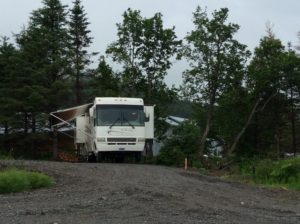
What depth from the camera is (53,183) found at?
53.0 feet

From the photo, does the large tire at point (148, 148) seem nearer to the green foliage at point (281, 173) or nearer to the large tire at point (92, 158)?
the large tire at point (92, 158)

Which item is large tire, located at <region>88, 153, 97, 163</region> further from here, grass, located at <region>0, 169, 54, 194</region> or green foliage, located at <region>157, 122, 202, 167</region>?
grass, located at <region>0, 169, 54, 194</region>

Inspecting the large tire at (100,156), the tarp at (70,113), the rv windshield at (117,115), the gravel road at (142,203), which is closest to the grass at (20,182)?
the gravel road at (142,203)

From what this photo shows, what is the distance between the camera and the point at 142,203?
12.1 meters

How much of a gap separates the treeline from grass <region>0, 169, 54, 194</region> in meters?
19.4

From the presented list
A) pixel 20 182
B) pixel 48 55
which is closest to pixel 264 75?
pixel 48 55

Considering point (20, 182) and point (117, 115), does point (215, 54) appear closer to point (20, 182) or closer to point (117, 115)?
point (117, 115)

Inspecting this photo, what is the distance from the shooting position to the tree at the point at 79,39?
165ft

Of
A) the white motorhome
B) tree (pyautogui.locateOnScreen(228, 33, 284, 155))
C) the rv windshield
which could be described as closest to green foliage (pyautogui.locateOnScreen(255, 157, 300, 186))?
the white motorhome

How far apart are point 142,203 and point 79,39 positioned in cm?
4049

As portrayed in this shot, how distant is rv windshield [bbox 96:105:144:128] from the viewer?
2988 centimetres

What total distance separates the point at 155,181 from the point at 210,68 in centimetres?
2378

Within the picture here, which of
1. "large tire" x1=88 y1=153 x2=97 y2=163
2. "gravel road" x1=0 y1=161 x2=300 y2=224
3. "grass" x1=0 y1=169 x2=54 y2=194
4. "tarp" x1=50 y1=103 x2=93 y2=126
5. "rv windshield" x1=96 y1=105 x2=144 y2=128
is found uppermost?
"tarp" x1=50 y1=103 x2=93 y2=126

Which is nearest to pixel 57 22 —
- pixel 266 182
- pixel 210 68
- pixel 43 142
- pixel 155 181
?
pixel 43 142
